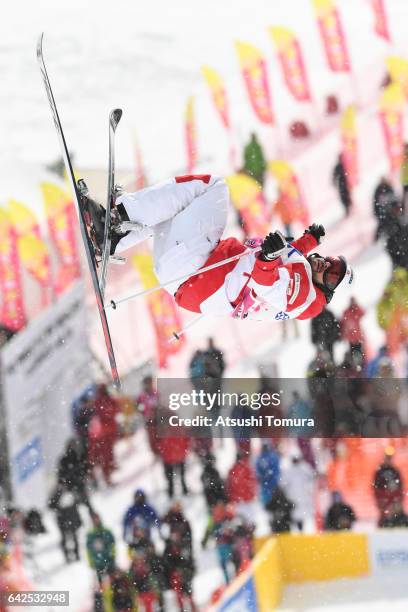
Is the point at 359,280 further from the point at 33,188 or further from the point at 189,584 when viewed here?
the point at 33,188

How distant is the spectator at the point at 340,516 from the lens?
310 inches

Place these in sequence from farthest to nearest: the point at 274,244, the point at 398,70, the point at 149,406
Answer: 1. the point at 398,70
2. the point at 149,406
3. the point at 274,244

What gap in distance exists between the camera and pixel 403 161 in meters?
9.93

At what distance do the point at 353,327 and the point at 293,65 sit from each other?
424 cm

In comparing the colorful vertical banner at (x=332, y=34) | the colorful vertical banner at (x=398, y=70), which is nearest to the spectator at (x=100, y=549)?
the colorful vertical banner at (x=398, y=70)

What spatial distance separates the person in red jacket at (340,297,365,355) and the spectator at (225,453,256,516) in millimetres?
1314

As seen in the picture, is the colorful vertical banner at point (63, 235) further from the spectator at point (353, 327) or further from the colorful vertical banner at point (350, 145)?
the colorful vertical banner at point (350, 145)

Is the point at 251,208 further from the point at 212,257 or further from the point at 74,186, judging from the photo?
the point at 74,186

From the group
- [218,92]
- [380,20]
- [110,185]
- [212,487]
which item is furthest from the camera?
[218,92]

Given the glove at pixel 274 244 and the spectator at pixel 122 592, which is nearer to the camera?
the glove at pixel 274 244

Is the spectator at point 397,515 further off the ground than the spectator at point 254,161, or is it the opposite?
the spectator at point 254,161

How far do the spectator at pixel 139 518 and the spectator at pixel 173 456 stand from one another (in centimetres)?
33

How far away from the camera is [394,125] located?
1031cm

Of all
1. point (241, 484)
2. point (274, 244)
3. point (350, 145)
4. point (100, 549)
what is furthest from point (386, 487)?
point (350, 145)
